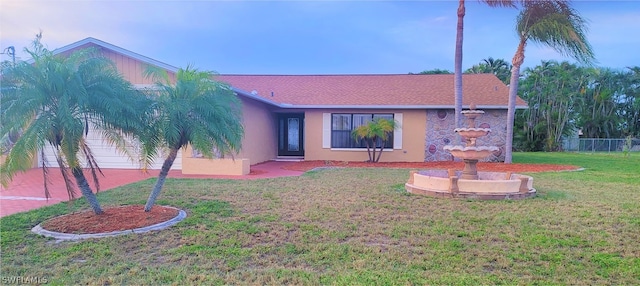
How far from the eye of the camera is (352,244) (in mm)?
4762

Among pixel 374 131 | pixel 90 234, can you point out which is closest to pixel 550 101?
pixel 374 131

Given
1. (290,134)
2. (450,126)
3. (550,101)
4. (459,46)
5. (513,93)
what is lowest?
(290,134)

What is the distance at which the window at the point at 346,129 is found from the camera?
16.8 meters

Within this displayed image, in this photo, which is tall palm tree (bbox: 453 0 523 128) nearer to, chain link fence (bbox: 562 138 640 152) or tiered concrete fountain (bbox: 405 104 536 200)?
tiered concrete fountain (bbox: 405 104 536 200)

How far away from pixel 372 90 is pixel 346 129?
2484mm

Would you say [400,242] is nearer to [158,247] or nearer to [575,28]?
[158,247]

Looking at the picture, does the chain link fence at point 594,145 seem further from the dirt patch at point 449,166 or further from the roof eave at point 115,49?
the roof eave at point 115,49

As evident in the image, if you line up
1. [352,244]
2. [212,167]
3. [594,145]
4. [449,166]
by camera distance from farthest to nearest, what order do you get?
[594,145]
[449,166]
[212,167]
[352,244]

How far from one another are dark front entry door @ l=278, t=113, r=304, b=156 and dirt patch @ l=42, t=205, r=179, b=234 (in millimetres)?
11697

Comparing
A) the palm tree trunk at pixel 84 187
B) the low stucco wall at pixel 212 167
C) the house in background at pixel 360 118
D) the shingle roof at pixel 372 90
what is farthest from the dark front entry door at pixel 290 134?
the palm tree trunk at pixel 84 187

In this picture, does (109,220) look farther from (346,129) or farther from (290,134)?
(290,134)

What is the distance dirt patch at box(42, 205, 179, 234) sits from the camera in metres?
5.26

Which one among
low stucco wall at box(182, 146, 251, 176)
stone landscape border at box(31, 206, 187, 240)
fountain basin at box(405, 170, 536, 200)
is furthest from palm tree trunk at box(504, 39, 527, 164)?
stone landscape border at box(31, 206, 187, 240)

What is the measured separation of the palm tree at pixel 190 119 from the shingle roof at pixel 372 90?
9064mm
